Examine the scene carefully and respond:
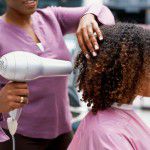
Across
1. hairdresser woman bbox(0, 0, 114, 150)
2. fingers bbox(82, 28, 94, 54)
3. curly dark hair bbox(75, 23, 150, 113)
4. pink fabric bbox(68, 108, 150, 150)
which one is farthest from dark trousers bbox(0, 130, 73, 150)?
fingers bbox(82, 28, 94, 54)

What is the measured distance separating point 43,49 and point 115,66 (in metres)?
0.42

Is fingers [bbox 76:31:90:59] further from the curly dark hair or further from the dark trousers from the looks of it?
the dark trousers

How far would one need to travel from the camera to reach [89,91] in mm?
1496

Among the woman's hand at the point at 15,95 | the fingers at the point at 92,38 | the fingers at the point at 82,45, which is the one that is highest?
the fingers at the point at 92,38

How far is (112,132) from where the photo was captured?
1405 millimetres

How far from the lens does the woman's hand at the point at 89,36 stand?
1461 mm

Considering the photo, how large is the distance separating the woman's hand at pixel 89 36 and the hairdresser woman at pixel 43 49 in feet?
0.16

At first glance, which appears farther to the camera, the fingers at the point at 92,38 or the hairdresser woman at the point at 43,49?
the hairdresser woman at the point at 43,49

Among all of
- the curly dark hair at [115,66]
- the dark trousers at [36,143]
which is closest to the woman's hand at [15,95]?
the curly dark hair at [115,66]

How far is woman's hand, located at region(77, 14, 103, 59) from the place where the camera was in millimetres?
1461

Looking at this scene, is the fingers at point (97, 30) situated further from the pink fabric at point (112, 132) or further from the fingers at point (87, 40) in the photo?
the pink fabric at point (112, 132)

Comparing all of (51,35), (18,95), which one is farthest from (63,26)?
(18,95)

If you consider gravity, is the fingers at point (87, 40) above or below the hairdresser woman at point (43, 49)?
above

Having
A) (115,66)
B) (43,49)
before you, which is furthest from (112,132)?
(43,49)
